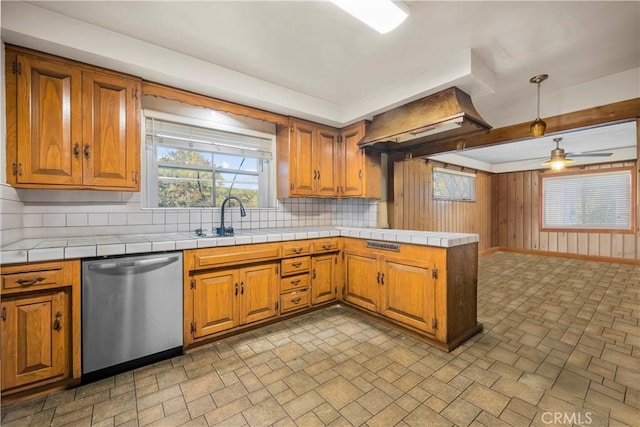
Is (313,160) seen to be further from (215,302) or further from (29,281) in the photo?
(29,281)

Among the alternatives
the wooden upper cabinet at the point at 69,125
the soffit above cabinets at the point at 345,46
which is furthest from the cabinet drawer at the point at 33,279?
the soffit above cabinets at the point at 345,46

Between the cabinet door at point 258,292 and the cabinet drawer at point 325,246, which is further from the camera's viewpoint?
the cabinet drawer at point 325,246

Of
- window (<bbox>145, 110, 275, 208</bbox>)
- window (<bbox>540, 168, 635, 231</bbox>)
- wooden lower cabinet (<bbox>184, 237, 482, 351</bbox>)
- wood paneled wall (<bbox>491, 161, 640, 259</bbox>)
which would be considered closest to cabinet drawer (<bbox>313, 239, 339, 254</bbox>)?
wooden lower cabinet (<bbox>184, 237, 482, 351</bbox>)

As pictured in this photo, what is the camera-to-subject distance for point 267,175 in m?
3.42

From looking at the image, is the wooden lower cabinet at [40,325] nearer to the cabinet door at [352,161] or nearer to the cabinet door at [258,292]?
the cabinet door at [258,292]

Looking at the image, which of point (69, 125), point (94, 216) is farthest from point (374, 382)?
point (69, 125)

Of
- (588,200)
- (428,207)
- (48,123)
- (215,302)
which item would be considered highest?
(48,123)

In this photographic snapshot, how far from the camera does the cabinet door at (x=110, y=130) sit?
2031 millimetres

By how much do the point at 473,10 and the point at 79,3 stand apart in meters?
2.54

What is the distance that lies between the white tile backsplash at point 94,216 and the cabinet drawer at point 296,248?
69cm

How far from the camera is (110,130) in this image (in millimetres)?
2115

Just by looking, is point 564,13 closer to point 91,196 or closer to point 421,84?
point 421,84

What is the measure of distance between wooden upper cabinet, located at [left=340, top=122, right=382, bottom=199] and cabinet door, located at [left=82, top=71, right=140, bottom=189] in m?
2.28

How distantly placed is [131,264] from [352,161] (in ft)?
8.48
